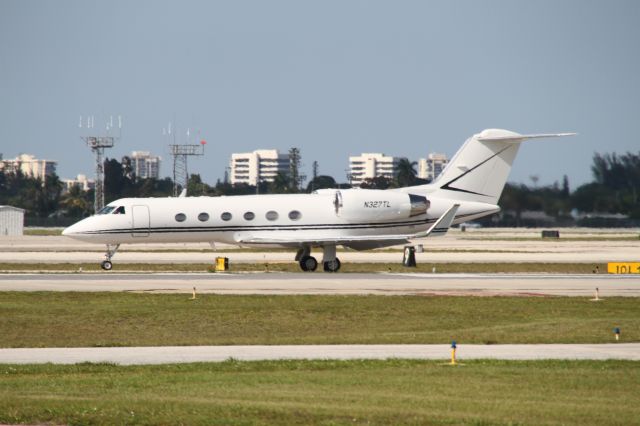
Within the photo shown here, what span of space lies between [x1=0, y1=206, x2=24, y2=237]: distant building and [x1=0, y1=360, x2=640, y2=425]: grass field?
9507 cm

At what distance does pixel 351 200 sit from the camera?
4753 centimetres

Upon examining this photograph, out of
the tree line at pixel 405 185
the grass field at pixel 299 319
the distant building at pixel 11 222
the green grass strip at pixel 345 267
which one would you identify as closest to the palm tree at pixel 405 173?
the tree line at pixel 405 185

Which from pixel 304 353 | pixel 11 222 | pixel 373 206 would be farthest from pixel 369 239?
pixel 11 222

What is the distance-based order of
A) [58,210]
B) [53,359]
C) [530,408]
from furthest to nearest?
[58,210] → [53,359] → [530,408]

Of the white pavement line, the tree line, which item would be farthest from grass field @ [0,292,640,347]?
the tree line

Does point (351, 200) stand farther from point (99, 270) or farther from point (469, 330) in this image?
point (469, 330)

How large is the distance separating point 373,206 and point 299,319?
19.4 metres

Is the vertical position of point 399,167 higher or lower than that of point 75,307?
higher

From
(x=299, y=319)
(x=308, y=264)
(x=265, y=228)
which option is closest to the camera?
(x=299, y=319)

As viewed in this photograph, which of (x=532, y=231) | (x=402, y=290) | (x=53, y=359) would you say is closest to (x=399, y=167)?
(x=532, y=231)

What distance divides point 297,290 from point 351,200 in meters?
11.6

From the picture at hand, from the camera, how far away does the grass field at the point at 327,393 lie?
14773 millimetres

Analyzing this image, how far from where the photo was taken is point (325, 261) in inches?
1886

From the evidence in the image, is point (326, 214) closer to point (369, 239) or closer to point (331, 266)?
point (331, 266)
